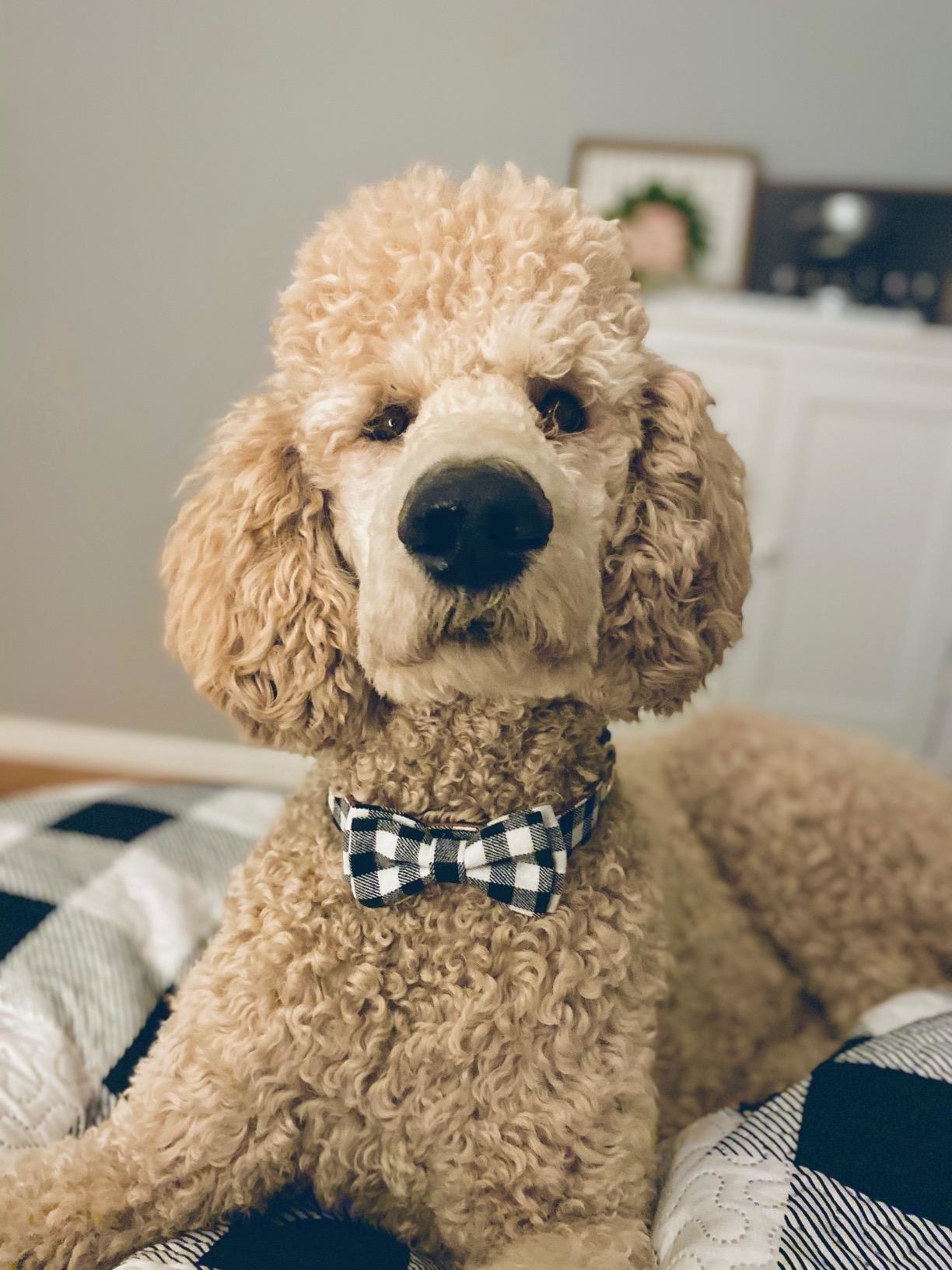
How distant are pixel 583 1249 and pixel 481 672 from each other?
0.38 m

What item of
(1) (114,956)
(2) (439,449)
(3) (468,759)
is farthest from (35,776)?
(2) (439,449)

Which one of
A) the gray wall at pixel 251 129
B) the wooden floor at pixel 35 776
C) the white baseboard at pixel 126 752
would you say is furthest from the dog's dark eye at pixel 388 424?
the wooden floor at pixel 35 776

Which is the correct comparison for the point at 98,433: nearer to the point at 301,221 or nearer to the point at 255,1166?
the point at 301,221

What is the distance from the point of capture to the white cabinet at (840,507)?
197cm

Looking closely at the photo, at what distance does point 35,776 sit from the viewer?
7.91 ft

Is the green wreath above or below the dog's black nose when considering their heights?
above

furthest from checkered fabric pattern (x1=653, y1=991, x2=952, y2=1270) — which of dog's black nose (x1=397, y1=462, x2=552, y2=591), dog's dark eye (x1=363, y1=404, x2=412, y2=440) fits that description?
dog's dark eye (x1=363, y1=404, x2=412, y2=440)

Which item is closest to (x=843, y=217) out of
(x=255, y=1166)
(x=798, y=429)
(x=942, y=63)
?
(x=942, y=63)

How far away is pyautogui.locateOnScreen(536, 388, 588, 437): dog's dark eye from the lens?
0.65m

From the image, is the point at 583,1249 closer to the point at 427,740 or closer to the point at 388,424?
the point at 427,740

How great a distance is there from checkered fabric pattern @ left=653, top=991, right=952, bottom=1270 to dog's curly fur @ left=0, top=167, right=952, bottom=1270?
50 mm

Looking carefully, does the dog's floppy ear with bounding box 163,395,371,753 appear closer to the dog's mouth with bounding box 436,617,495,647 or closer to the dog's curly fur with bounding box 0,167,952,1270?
the dog's curly fur with bounding box 0,167,952,1270

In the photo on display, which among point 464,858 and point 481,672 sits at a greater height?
point 481,672

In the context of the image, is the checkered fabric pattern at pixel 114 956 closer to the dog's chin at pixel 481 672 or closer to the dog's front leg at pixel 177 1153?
the dog's front leg at pixel 177 1153
